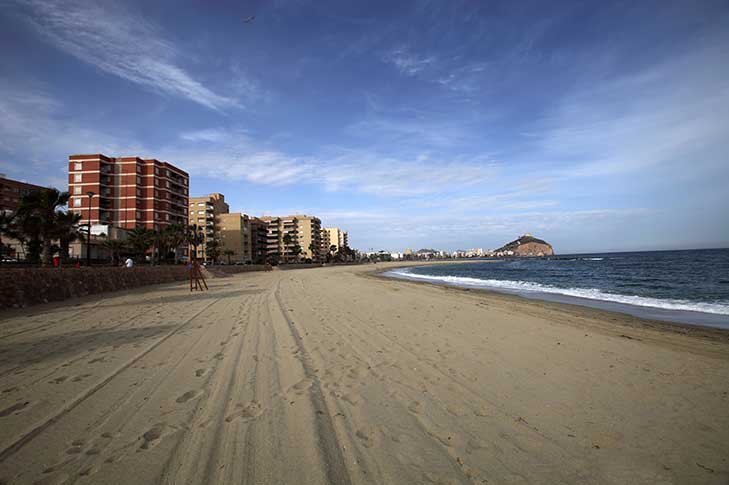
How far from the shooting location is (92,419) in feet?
10.9

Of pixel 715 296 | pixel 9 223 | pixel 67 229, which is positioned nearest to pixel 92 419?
pixel 715 296

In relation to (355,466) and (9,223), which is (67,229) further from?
(355,466)

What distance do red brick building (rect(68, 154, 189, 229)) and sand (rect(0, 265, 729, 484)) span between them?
66.6 m

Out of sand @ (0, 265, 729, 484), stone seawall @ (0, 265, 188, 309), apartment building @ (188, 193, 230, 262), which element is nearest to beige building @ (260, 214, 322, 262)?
apartment building @ (188, 193, 230, 262)

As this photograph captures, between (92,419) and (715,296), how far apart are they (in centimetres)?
2300

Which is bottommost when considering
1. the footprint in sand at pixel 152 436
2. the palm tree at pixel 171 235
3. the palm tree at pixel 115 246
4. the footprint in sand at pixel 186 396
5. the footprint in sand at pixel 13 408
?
the footprint in sand at pixel 186 396

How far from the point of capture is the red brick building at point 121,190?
59.8 metres

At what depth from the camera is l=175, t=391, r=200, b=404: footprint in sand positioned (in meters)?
3.75

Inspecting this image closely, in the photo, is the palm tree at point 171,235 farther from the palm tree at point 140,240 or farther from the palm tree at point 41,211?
the palm tree at point 41,211

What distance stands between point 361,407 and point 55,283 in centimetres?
1635

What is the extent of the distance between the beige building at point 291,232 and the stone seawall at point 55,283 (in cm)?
10415

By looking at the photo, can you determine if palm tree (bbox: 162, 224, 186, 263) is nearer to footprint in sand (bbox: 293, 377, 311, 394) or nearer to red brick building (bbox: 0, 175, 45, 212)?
red brick building (bbox: 0, 175, 45, 212)

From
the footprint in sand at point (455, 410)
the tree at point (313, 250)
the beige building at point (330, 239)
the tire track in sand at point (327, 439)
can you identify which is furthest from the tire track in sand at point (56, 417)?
the beige building at point (330, 239)

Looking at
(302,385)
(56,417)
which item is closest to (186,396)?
(56,417)
